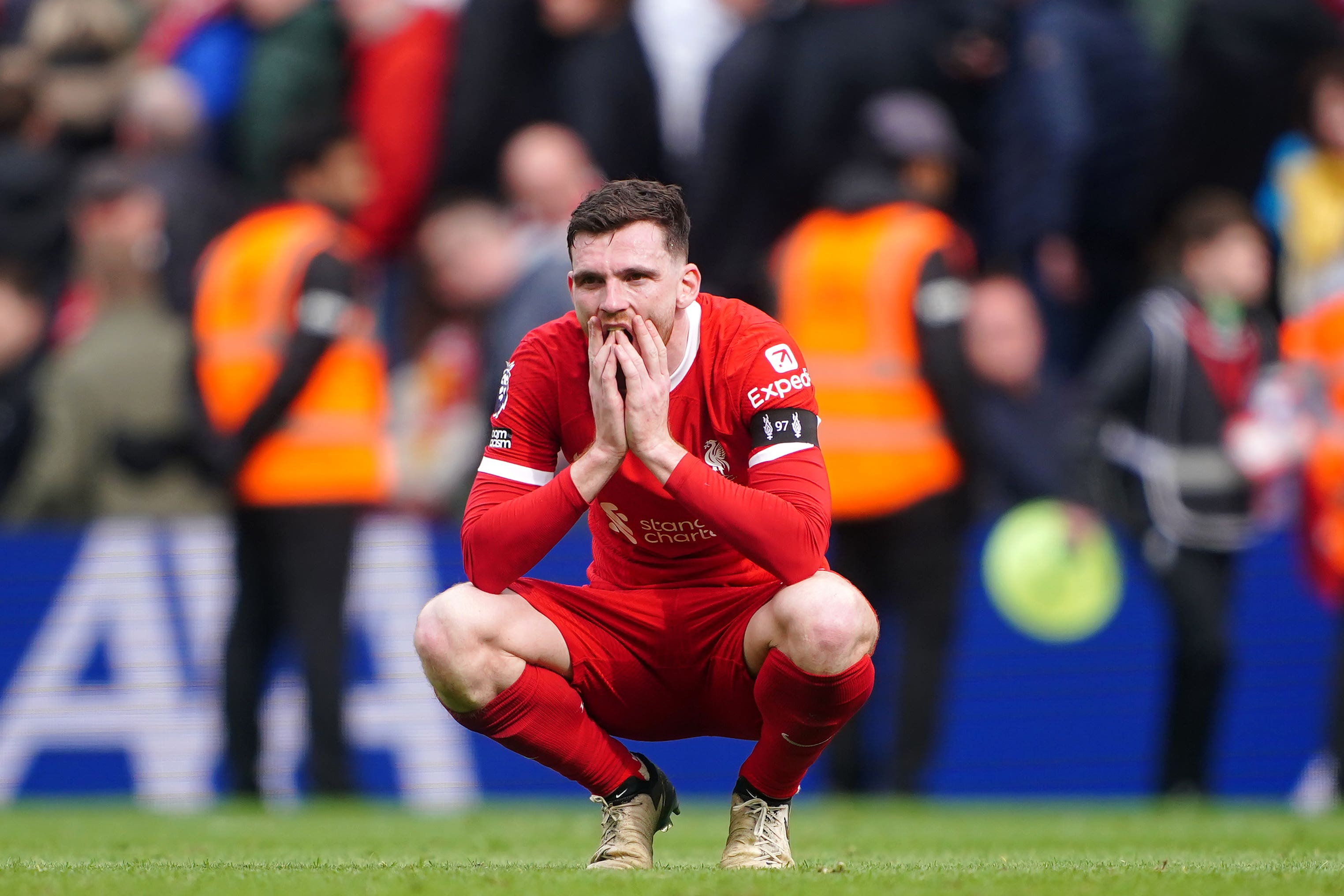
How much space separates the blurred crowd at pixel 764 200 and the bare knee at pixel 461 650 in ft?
13.4

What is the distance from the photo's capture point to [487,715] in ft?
14.3

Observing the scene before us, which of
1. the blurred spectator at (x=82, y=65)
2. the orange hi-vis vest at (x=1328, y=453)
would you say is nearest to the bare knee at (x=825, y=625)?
the orange hi-vis vest at (x=1328, y=453)

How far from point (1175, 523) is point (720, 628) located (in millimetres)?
4450

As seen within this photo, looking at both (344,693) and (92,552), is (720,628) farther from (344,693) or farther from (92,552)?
(92,552)

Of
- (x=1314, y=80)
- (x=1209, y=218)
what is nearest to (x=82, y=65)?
(x=1209, y=218)

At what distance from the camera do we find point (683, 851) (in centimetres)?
562

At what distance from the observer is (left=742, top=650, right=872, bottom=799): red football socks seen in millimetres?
4242

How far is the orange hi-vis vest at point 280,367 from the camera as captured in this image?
8.16 metres

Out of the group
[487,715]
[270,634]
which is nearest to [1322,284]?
[270,634]

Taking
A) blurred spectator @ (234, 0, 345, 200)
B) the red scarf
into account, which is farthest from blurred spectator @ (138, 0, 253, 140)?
the red scarf

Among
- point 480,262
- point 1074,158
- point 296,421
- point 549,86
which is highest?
point 549,86

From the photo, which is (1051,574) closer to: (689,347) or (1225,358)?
(1225,358)

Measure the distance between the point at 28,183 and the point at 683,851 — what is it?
628 centimetres

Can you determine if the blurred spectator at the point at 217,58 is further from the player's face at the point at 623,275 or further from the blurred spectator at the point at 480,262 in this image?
the player's face at the point at 623,275
